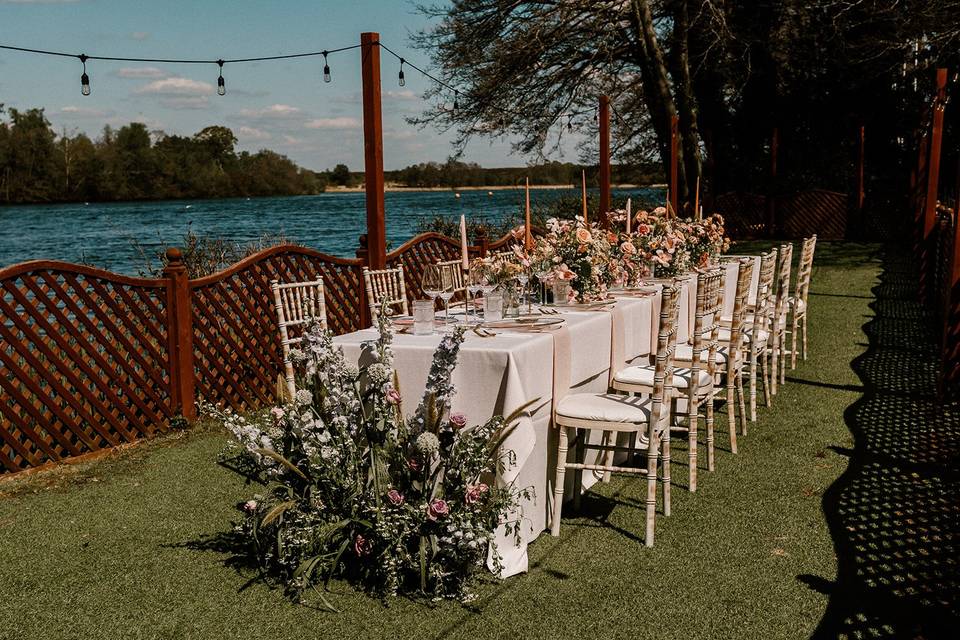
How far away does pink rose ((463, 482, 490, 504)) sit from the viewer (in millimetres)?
2967

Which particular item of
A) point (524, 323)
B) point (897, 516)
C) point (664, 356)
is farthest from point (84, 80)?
point (897, 516)

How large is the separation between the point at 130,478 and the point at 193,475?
1.06ft

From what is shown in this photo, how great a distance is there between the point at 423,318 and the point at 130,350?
2.29 metres

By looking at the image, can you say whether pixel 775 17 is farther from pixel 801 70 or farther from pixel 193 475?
pixel 193 475

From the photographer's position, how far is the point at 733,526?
353cm

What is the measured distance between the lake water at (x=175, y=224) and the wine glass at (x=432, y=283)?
9704mm

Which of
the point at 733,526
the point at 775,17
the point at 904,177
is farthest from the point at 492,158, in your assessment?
the point at 733,526

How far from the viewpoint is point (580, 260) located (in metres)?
4.42

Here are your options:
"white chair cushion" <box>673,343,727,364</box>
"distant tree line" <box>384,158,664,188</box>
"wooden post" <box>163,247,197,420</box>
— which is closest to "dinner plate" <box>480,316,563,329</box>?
"white chair cushion" <box>673,343,727,364</box>

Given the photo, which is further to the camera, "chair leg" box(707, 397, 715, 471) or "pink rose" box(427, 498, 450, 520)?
"chair leg" box(707, 397, 715, 471)

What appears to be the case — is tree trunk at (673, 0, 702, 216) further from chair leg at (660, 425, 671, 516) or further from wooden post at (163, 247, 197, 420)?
chair leg at (660, 425, 671, 516)

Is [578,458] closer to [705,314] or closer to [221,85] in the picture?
[705,314]

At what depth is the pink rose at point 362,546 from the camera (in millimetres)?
2998

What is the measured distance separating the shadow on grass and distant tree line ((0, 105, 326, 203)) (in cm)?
5293
